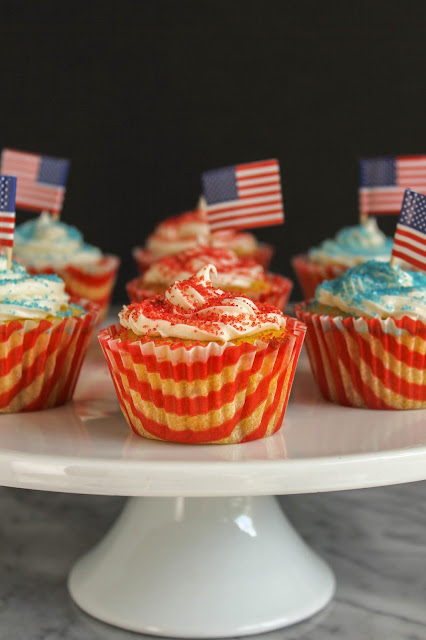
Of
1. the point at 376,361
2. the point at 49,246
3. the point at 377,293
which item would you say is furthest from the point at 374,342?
the point at 49,246

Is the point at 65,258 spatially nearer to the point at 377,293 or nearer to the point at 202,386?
the point at 377,293

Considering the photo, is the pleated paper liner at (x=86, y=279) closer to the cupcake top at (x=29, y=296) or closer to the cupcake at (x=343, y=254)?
the cupcake at (x=343, y=254)

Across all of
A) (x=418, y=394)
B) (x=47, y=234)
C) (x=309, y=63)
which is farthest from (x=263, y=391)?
(x=309, y=63)

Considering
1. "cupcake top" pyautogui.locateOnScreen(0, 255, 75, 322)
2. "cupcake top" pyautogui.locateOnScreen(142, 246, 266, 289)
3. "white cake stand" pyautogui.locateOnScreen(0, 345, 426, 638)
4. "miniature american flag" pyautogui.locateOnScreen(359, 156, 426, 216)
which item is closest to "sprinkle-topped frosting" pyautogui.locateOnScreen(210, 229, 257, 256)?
"miniature american flag" pyautogui.locateOnScreen(359, 156, 426, 216)

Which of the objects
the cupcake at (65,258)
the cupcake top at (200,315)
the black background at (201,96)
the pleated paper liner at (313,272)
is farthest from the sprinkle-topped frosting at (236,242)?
the cupcake top at (200,315)

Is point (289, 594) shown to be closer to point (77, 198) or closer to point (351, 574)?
point (351, 574)
